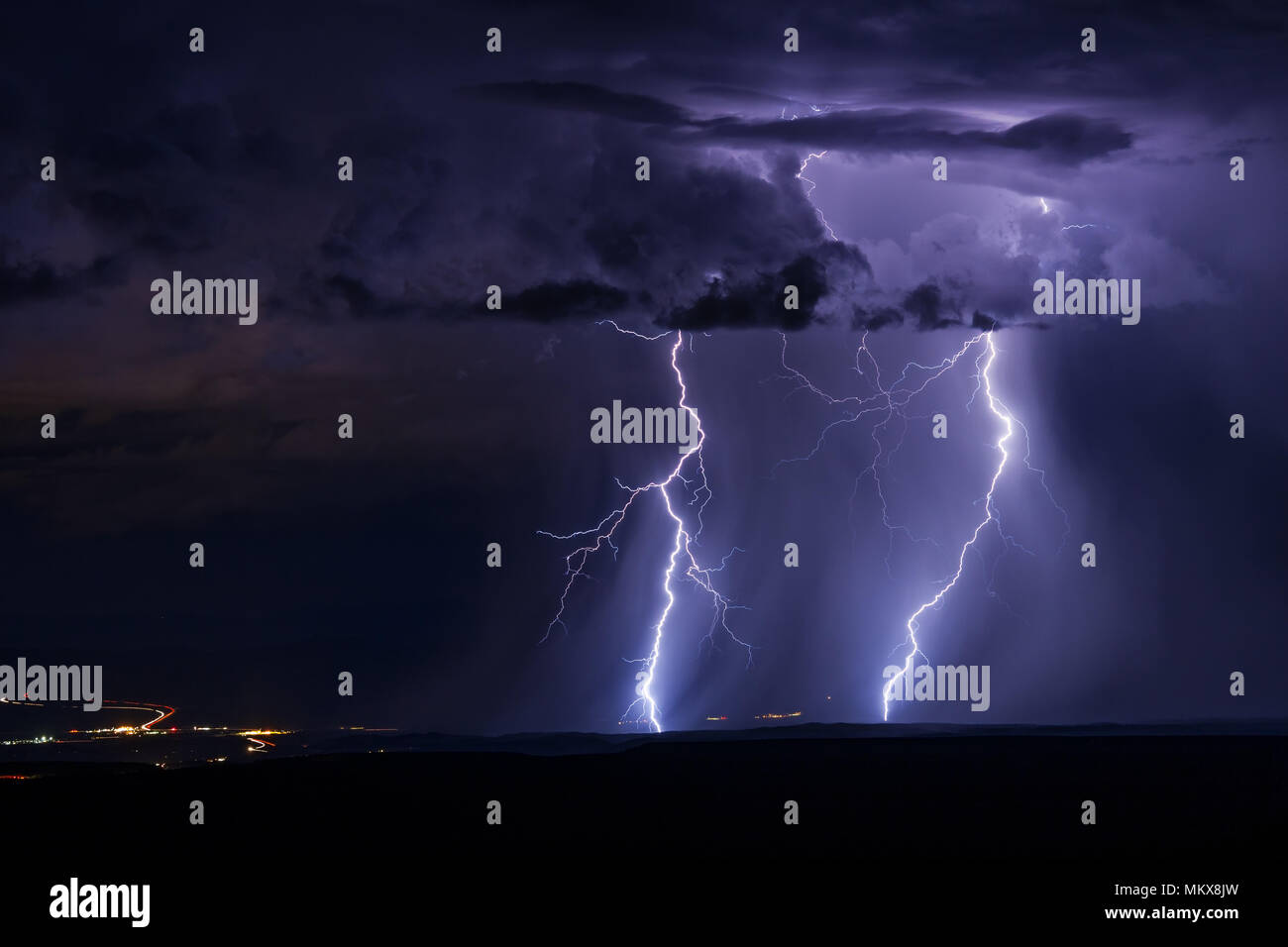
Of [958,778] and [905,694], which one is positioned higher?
[905,694]

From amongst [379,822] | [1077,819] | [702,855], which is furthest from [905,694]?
[379,822]
